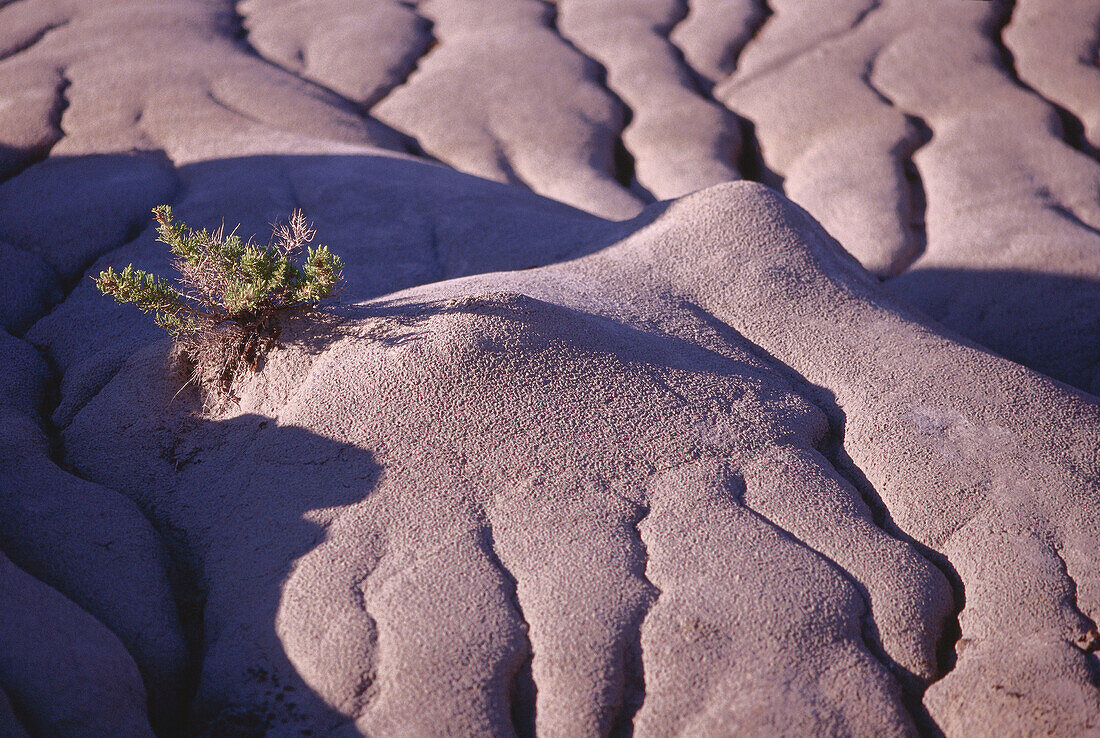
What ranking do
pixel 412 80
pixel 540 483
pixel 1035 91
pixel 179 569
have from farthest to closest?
pixel 412 80
pixel 1035 91
pixel 540 483
pixel 179 569

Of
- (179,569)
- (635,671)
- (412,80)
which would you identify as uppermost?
(635,671)

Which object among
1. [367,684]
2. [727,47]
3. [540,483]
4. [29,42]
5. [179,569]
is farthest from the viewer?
[727,47]

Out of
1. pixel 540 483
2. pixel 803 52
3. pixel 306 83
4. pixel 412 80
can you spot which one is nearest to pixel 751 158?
pixel 803 52

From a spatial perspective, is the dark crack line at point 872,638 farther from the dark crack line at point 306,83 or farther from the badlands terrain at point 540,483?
the dark crack line at point 306,83

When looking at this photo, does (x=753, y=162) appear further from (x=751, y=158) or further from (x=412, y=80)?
(x=412, y=80)

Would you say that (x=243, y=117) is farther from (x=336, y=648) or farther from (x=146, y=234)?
(x=336, y=648)

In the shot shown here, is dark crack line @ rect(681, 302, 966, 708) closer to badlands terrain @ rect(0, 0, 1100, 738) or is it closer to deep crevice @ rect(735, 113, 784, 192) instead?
badlands terrain @ rect(0, 0, 1100, 738)

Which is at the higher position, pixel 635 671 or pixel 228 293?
pixel 228 293

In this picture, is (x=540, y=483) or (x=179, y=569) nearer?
(x=179, y=569)

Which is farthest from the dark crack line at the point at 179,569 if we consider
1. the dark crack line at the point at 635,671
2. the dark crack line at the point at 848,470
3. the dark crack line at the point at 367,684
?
the dark crack line at the point at 848,470
